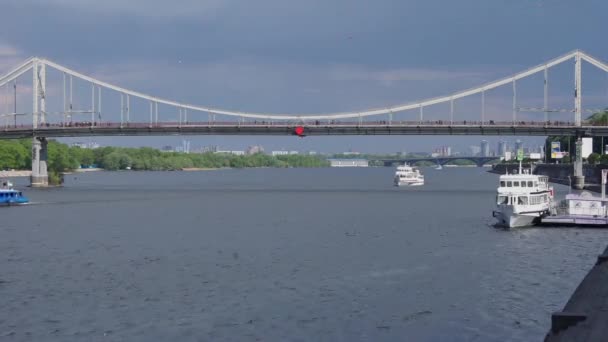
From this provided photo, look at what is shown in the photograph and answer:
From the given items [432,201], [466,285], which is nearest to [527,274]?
[466,285]

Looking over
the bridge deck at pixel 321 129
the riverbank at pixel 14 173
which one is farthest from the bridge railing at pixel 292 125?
the riverbank at pixel 14 173

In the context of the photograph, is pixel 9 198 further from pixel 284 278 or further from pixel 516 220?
pixel 284 278

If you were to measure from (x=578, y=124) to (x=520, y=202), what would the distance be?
5143cm

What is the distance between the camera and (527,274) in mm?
36000

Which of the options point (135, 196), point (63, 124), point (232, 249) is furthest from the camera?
point (63, 124)

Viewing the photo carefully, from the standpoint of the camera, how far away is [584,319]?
67.2 ft

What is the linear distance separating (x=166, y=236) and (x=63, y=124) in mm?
67449

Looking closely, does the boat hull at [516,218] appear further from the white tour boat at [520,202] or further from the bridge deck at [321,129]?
the bridge deck at [321,129]

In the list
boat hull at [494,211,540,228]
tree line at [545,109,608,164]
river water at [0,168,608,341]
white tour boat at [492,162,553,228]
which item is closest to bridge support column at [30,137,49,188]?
river water at [0,168,608,341]

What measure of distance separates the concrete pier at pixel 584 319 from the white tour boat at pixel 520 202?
33722 millimetres

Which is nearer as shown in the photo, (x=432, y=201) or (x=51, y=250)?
(x=51, y=250)

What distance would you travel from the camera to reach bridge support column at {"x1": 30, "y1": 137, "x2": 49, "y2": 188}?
4505 inches

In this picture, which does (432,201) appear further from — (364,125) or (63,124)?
(63,124)

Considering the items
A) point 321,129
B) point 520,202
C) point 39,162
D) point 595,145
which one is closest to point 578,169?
point 321,129
